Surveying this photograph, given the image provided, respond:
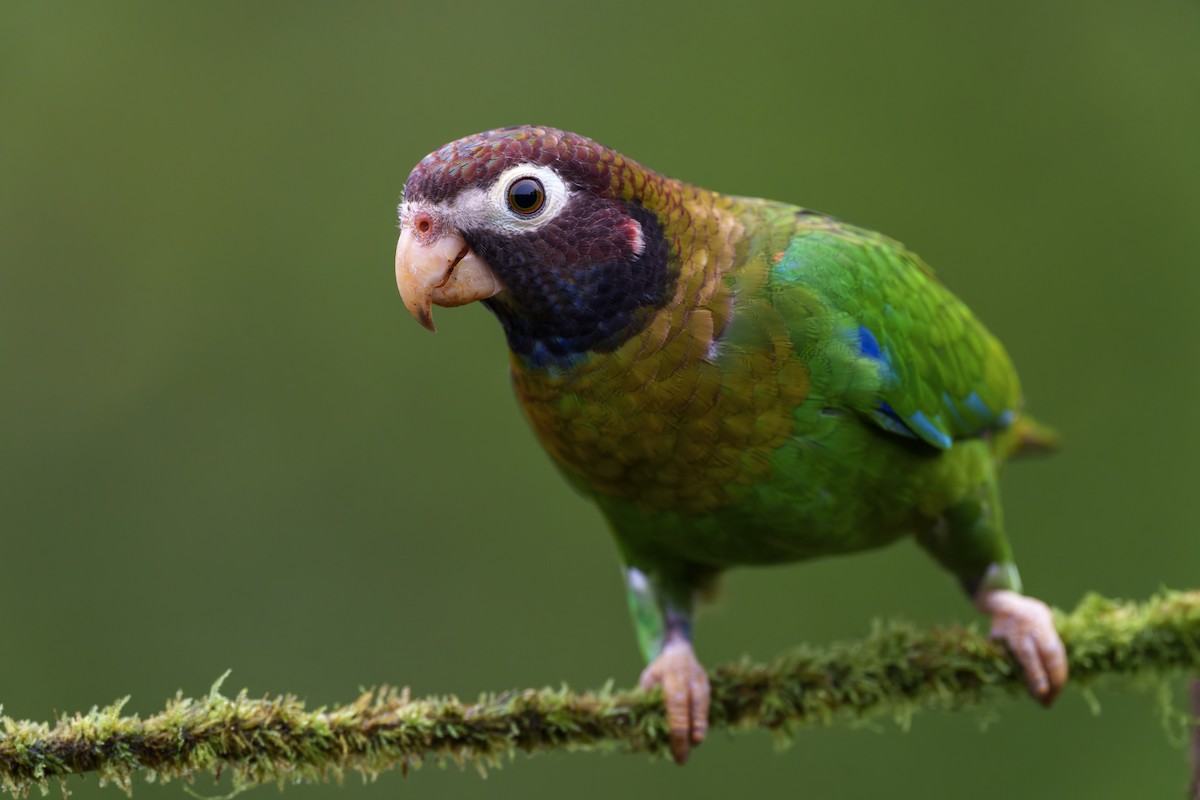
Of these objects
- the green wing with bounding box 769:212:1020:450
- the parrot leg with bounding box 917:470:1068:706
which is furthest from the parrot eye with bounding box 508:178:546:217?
the parrot leg with bounding box 917:470:1068:706

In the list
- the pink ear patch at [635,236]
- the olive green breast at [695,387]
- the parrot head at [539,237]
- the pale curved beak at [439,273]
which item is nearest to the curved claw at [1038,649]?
the olive green breast at [695,387]

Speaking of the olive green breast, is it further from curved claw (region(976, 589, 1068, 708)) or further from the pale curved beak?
curved claw (region(976, 589, 1068, 708))

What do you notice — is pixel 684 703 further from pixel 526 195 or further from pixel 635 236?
pixel 526 195

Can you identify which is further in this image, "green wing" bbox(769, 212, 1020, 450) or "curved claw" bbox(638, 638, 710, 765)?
"curved claw" bbox(638, 638, 710, 765)

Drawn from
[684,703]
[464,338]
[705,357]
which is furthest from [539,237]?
[464,338]

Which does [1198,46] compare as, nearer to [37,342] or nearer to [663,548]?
[663,548]

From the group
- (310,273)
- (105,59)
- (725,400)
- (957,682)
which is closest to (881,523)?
(957,682)
